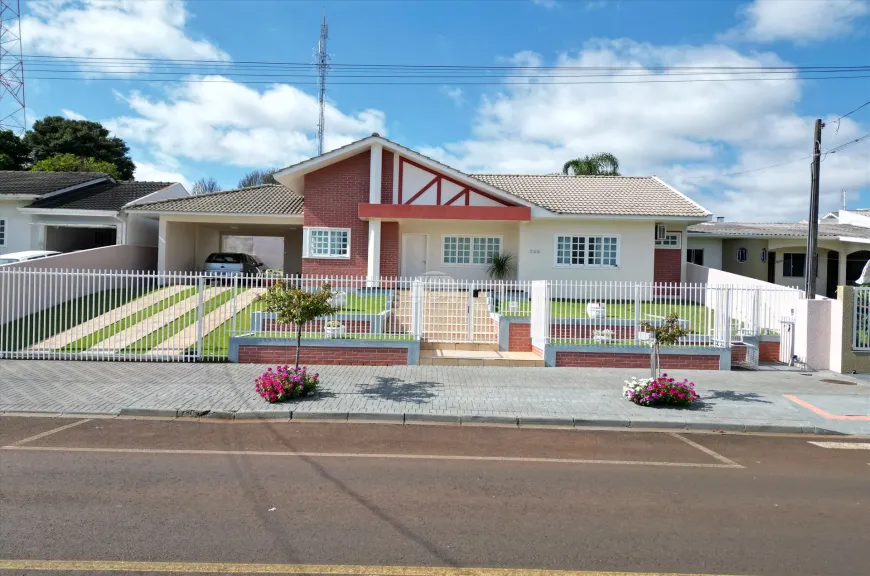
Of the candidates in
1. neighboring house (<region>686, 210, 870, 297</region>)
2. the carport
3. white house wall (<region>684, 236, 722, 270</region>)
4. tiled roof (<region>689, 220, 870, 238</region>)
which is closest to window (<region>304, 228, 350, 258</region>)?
the carport

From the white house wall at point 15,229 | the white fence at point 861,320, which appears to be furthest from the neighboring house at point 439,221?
the white fence at point 861,320

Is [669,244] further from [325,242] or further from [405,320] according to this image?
[325,242]

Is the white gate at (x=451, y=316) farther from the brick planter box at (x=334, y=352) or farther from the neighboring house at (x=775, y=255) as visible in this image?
the neighboring house at (x=775, y=255)

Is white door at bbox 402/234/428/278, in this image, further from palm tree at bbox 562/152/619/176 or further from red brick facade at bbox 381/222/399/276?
palm tree at bbox 562/152/619/176

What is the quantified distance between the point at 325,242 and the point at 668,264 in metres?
12.6

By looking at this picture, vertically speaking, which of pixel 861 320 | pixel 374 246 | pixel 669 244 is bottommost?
pixel 861 320

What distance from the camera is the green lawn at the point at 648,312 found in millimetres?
12852

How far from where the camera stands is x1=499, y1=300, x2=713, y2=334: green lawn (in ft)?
42.2

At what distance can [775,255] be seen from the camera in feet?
87.1

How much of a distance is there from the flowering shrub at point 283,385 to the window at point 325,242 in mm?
10851

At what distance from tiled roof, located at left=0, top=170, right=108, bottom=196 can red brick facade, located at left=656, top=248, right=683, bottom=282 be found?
23.9 m

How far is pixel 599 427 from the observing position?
821 centimetres

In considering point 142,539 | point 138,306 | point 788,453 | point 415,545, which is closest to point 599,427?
point 788,453

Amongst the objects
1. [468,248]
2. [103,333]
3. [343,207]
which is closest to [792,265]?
[468,248]
